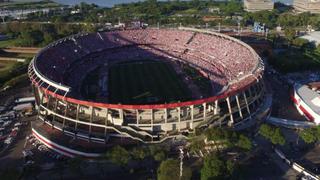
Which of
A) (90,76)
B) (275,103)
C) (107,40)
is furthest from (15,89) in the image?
(275,103)

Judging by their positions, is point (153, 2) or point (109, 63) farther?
point (153, 2)

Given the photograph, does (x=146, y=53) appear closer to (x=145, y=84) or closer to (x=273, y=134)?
(x=145, y=84)

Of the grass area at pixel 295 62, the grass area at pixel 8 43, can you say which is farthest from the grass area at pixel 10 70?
the grass area at pixel 295 62

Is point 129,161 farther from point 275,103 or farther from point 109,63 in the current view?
point 109,63

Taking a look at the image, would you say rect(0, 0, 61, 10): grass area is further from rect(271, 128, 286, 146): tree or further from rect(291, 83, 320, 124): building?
rect(271, 128, 286, 146): tree

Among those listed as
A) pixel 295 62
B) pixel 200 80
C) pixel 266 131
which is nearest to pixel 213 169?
pixel 266 131

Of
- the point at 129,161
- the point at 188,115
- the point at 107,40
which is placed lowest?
the point at 129,161

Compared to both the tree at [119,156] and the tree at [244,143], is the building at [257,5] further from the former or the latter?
the tree at [119,156]
